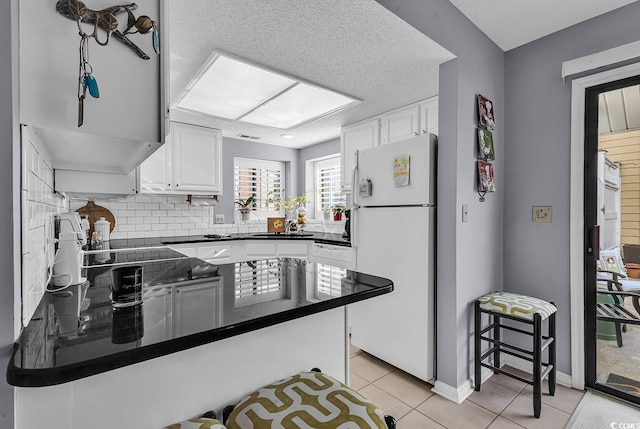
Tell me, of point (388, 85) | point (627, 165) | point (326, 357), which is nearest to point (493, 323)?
point (627, 165)

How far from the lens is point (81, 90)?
0.81 m

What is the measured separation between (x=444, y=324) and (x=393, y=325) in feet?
1.31

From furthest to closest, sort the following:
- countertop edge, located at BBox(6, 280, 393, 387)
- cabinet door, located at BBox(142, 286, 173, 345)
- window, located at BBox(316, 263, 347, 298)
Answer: window, located at BBox(316, 263, 347, 298), cabinet door, located at BBox(142, 286, 173, 345), countertop edge, located at BBox(6, 280, 393, 387)

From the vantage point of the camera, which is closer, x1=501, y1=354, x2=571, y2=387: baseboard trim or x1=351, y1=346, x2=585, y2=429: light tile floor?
x1=351, y1=346, x2=585, y2=429: light tile floor

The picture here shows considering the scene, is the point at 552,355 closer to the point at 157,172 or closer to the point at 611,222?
the point at 611,222

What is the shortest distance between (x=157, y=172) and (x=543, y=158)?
11.8 feet

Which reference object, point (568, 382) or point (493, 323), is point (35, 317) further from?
point (568, 382)

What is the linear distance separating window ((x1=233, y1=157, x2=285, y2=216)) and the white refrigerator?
91.5 inches

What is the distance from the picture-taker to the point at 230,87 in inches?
97.9

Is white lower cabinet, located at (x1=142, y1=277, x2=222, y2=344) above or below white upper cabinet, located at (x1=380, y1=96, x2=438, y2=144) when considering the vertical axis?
below

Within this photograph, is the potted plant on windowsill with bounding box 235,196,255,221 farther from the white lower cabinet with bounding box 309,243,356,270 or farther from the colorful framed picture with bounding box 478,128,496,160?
the colorful framed picture with bounding box 478,128,496,160

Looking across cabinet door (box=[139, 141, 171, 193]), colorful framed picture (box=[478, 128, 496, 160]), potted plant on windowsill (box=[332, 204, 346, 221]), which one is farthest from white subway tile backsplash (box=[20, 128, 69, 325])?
potted plant on windowsill (box=[332, 204, 346, 221])

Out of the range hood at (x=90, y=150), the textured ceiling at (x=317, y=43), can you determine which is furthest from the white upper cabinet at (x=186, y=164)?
the range hood at (x=90, y=150)

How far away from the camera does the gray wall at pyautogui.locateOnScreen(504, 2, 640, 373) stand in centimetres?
219
